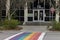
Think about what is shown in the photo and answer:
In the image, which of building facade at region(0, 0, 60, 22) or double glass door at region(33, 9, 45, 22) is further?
double glass door at region(33, 9, 45, 22)

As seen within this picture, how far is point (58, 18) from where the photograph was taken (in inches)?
1887

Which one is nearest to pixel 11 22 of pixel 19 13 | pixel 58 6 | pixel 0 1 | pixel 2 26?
pixel 2 26

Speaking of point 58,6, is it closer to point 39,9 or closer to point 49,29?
point 49,29

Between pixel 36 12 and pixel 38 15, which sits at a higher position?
pixel 36 12

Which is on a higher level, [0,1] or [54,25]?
[0,1]

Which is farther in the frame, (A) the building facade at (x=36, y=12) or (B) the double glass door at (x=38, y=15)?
(B) the double glass door at (x=38, y=15)

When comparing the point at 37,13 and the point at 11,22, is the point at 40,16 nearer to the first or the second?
the point at 37,13

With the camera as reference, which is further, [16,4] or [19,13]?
[19,13]

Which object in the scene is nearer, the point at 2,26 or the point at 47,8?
the point at 2,26

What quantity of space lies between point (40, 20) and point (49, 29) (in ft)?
44.7

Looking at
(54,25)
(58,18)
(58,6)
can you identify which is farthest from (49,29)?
(58,18)

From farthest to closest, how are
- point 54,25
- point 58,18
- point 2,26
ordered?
point 58,18
point 2,26
point 54,25

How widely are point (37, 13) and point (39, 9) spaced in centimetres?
101

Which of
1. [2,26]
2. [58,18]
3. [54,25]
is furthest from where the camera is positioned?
[58,18]
